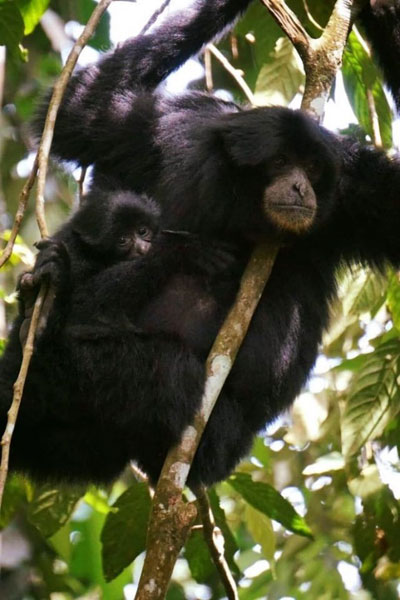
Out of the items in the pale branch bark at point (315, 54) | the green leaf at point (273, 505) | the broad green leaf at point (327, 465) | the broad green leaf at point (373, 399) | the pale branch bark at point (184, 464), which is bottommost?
the broad green leaf at point (327, 465)

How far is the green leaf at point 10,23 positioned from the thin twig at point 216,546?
8.90 feet

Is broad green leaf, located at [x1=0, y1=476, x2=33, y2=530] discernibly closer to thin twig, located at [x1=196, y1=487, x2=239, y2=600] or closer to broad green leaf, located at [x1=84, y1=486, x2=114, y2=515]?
broad green leaf, located at [x1=84, y1=486, x2=114, y2=515]

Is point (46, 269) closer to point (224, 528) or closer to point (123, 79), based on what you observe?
point (123, 79)

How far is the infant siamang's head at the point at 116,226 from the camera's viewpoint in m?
5.22

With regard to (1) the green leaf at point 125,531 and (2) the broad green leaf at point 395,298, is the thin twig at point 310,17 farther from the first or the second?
(1) the green leaf at point 125,531

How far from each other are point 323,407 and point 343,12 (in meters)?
3.22

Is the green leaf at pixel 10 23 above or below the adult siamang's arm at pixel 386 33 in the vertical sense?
below

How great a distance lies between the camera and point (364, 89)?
6359 mm

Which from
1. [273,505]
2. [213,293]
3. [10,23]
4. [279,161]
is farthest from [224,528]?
[10,23]

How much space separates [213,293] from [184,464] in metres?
1.24

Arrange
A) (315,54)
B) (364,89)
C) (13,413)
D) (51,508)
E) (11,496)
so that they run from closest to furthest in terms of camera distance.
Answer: (13,413) → (315,54) → (51,508) → (11,496) → (364,89)

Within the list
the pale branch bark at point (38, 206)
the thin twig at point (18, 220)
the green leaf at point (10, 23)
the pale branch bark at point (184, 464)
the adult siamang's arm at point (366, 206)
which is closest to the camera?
the pale branch bark at point (38, 206)

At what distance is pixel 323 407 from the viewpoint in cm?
733

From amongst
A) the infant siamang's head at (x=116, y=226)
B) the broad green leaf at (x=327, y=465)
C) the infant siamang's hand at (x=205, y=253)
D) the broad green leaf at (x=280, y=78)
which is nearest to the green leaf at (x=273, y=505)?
the broad green leaf at (x=327, y=465)
